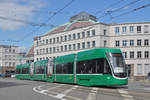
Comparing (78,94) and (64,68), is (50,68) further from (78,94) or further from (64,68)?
(78,94)

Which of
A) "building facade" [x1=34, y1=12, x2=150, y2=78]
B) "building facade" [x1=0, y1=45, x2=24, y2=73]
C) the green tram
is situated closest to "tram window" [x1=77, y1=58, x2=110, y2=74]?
the green tram

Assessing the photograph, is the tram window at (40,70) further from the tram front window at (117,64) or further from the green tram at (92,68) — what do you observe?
the tram front window at (117,64)

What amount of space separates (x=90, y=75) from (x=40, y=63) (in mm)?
16384

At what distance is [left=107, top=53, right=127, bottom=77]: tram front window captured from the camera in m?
18.3

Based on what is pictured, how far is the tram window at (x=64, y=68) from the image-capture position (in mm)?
24900

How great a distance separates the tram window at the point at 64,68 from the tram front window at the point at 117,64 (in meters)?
6.86

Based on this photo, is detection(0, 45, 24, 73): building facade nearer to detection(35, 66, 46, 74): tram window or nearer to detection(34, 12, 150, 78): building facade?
detection(34, 12, 150, 78): building facade

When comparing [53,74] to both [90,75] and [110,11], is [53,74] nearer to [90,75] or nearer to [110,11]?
[90,75]

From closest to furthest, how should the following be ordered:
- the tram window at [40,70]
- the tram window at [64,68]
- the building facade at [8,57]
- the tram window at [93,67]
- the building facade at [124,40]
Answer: the tram window at [93,67]
the tram window at [64,68]
the tram window at [40,70]
the building facade at [124,40]
the building facade at [8,57]

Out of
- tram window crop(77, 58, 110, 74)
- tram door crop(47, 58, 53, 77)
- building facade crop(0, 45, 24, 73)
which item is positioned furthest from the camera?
building facade crop(0, 45, 24, 73)

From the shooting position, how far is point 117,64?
18531mm

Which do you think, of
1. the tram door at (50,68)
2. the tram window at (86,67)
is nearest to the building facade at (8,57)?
the tram door at (50,68)

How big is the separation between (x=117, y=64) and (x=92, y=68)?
107 inches

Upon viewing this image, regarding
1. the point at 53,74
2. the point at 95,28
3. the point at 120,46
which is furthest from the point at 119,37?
the point at 53,74
